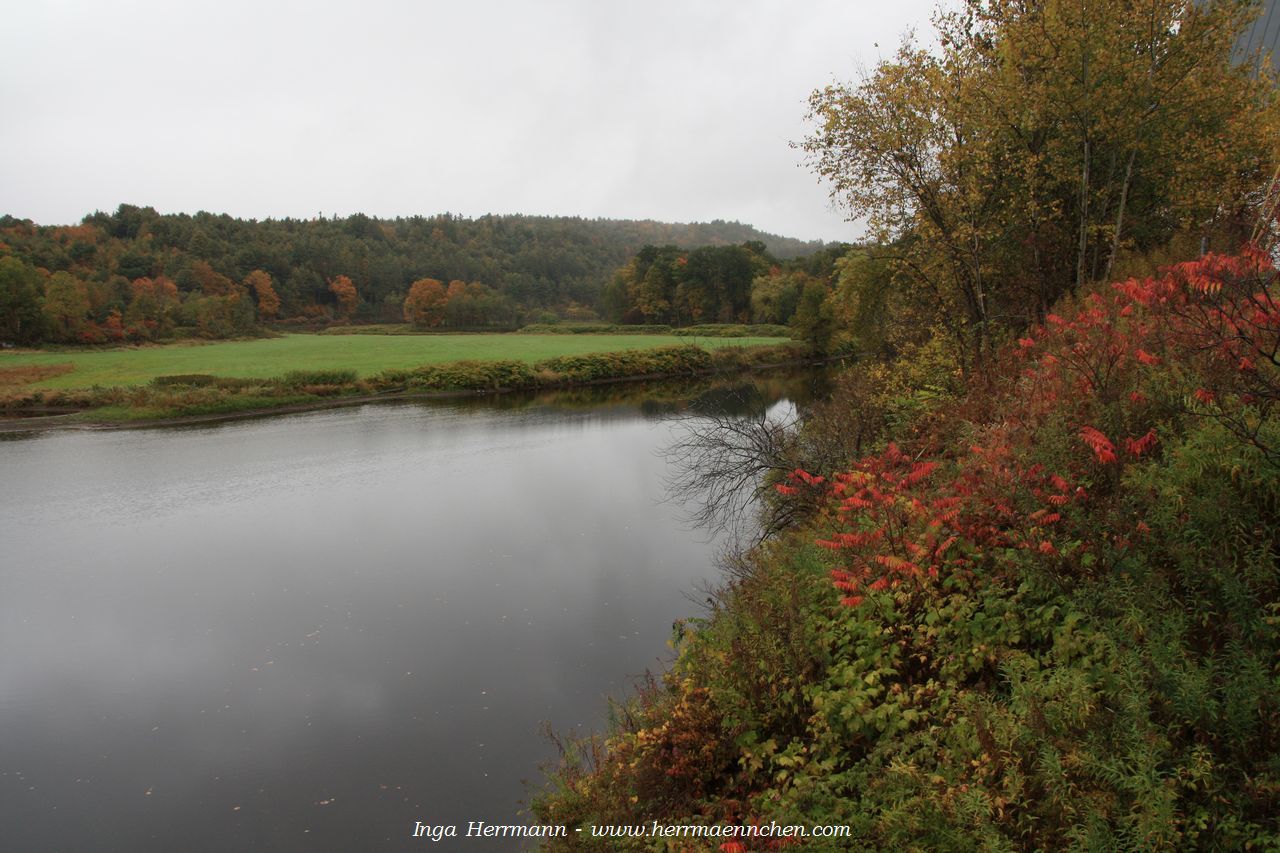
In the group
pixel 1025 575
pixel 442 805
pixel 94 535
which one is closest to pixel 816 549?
pixel 1025 575

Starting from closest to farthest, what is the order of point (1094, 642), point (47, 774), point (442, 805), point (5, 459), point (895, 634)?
point (1094, 642), point (895, 634), point (442, 805), point (47, 774), point (5, 459)

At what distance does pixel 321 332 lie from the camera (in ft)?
298

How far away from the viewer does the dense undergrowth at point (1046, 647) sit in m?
3.75

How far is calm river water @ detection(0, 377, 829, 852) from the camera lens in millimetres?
8422

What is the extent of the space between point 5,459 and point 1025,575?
33.2 metres

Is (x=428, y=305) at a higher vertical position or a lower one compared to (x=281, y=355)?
higher

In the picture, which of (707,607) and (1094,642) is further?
(707,607)

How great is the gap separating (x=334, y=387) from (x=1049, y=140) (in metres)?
39.9

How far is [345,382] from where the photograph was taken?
44.7 meters

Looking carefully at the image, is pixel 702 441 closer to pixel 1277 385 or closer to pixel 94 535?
pixel 1277 385

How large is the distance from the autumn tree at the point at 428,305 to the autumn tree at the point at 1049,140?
87.1 m

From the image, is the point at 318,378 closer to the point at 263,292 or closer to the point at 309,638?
the point at 309,638

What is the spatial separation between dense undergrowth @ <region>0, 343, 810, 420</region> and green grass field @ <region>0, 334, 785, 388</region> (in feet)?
7.27

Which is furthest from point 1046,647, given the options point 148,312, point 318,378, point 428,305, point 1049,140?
point 428,305
